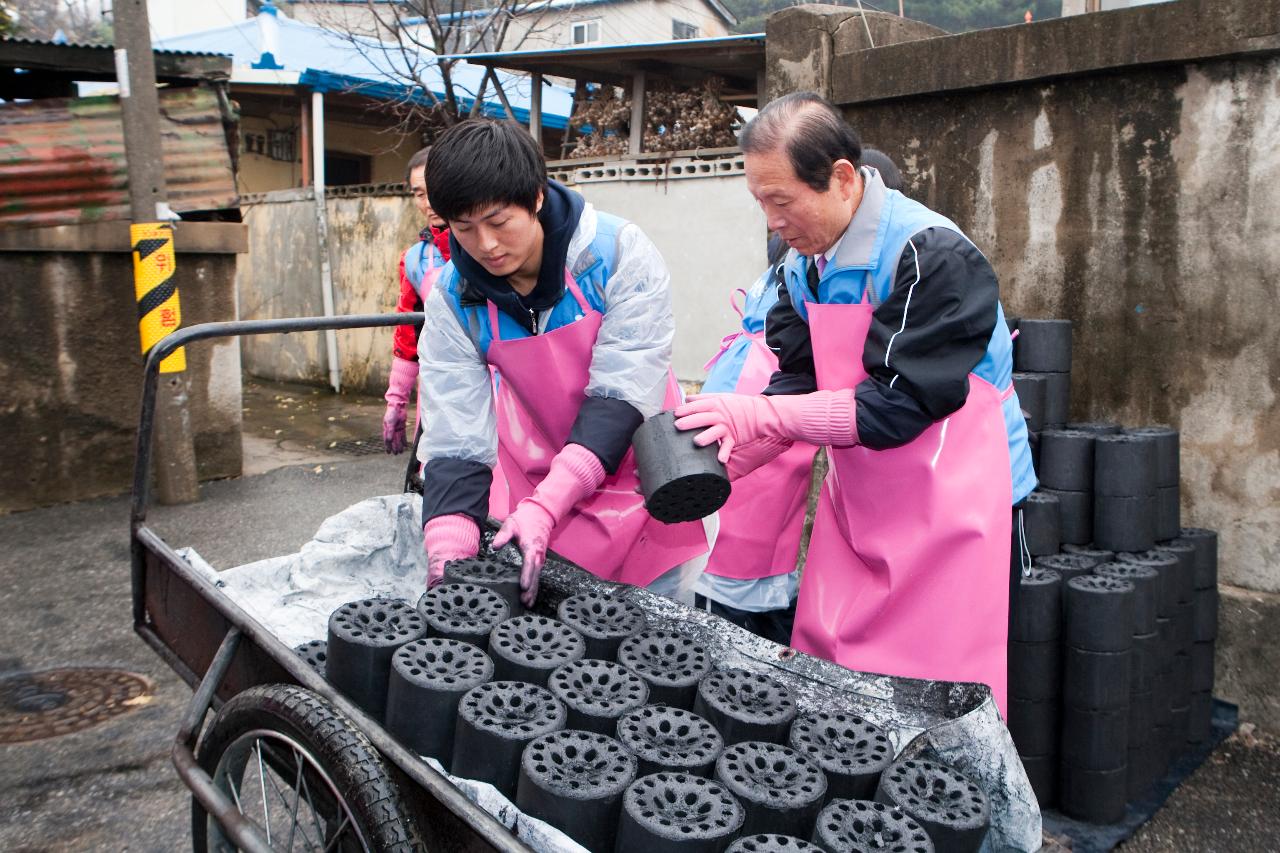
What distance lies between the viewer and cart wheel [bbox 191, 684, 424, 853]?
1594 millimetres

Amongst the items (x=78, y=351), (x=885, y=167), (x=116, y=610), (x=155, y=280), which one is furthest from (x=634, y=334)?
(x=78, y=351)

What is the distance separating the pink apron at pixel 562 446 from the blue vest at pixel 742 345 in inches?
28.0

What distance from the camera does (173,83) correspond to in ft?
24.6

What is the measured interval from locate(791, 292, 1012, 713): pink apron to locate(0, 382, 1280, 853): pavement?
144cm

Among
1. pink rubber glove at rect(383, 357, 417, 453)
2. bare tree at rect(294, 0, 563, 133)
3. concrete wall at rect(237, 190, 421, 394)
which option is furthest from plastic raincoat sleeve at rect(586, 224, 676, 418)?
concrete wall at rect(237, 190, 421, 394)

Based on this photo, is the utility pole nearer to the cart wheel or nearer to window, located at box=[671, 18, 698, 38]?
the cart wheel

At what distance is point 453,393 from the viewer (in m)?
2.61

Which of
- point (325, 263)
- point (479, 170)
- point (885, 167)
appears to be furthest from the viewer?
point (325, 263)

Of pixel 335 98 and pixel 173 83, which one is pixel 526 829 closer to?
pixel 173 83

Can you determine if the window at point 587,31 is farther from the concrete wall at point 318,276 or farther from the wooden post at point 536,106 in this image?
the wooden post at point 536,106

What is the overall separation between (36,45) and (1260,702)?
7.50m

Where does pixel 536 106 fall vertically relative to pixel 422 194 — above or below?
above

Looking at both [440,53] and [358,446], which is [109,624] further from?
[440,53]

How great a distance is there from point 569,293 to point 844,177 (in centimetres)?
71
